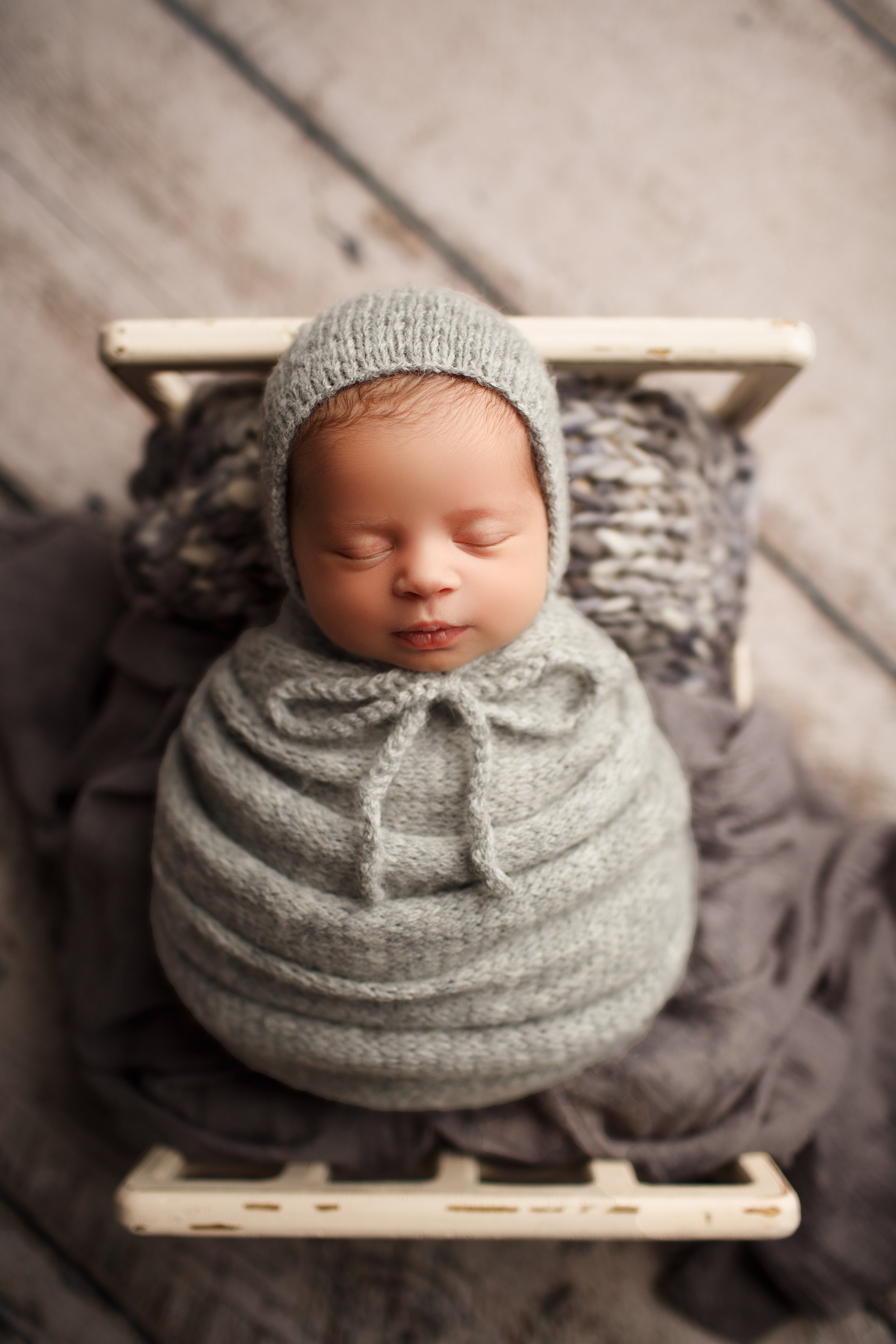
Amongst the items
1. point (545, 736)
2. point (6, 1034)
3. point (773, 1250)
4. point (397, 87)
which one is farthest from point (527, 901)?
point (397, 87)

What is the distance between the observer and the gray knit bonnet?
1.69ft

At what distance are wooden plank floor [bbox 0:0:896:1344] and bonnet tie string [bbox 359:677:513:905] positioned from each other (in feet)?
1.89

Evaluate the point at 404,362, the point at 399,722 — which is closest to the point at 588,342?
the point at 404,362

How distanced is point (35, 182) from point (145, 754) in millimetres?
717

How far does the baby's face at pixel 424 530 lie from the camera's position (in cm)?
50

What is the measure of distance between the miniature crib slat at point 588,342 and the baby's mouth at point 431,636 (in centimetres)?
26

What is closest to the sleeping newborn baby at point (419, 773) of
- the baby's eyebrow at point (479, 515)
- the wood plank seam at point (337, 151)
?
the baby's eyebrow at point (479, 515)

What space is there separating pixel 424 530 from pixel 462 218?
62 centimetres

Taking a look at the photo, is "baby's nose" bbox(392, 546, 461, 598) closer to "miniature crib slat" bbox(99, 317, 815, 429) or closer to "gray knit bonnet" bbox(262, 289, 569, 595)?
"gray knit bonnet" bbox(262, 289, 569, 595)

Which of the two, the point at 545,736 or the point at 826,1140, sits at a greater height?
the point at 545,736

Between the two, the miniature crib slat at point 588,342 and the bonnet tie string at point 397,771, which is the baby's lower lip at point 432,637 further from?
the miniature crib slat at point 588,342

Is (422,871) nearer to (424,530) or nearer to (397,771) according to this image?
(397,771)

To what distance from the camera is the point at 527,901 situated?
0.56m

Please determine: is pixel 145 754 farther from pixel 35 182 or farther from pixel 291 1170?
pixel 35 182
